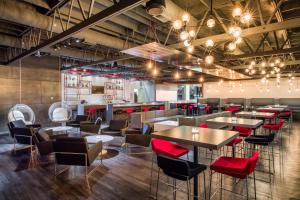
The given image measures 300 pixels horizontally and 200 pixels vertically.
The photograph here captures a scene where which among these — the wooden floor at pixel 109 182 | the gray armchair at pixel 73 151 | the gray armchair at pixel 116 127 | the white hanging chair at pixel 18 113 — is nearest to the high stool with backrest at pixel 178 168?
the wooden floor at pixel 109 182

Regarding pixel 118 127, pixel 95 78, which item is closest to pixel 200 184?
pixel 118 127

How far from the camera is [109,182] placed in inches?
122

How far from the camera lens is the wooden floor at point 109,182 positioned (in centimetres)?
269

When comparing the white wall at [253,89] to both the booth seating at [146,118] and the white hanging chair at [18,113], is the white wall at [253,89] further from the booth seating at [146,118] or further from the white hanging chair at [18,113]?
the white hanging chair at [18,113]

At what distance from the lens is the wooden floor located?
269 cm

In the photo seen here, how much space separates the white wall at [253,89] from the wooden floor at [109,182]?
1040 cm

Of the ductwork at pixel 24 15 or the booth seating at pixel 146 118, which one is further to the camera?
the booth seating at pixel 146 118

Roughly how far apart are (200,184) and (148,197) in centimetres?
95

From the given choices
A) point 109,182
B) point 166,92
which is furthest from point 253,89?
point 109,182

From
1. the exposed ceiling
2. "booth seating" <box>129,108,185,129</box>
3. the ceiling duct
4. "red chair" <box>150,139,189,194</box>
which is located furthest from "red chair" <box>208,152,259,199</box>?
"booth seating" <box>129,108,185,129</box>

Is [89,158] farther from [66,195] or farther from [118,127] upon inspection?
[118,127]

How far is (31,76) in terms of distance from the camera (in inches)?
→ 307

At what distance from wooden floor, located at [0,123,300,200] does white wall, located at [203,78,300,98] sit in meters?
10.4

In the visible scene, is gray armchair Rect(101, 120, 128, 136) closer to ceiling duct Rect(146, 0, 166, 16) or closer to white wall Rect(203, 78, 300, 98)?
ceiling duct Rect(146, 0, 166, 16)
